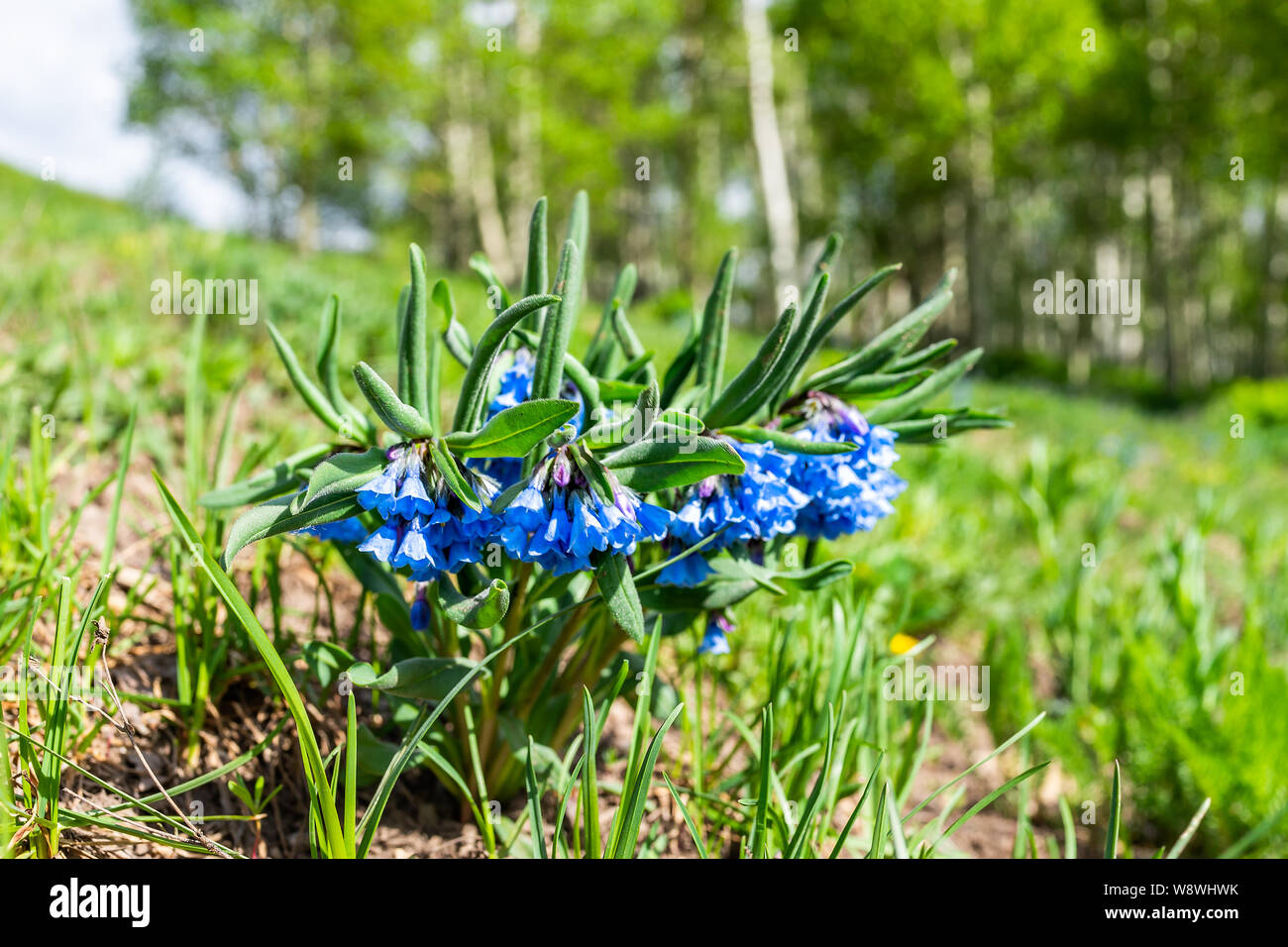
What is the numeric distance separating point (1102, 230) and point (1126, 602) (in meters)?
25.6

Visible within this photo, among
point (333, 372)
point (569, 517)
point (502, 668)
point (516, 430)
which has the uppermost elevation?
point (333, 372)

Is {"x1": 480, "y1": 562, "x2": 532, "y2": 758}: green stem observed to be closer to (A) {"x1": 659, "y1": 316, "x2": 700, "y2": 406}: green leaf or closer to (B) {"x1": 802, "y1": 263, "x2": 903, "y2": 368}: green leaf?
(A) {"x1": 659, "y1": 316, "x2": 700, "y2": 406}: green leaf

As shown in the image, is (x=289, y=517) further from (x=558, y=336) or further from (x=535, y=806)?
(x=535, y=806)

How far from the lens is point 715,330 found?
1.32 meters

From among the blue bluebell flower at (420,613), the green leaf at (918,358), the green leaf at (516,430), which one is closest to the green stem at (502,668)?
the blue bluebell flower at (420,613)

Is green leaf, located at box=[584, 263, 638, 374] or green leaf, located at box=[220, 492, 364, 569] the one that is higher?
green leaf, located at box=[584, 263, 638, 374]

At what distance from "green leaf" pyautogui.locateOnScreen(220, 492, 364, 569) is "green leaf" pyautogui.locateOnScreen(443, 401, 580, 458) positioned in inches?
5.9

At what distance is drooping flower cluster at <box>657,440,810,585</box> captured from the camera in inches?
42.8

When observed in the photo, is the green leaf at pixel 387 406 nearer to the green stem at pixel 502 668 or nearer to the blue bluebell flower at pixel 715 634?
the green stem at pixel 502 668

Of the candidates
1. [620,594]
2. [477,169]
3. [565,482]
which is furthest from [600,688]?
[477,169]

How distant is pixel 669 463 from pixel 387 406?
35 centimetres

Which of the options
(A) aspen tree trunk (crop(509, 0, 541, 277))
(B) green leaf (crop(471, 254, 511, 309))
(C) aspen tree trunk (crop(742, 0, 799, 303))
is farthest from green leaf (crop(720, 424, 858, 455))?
(A) aspen tree trunk (crop(509, 0, 541, 277))
